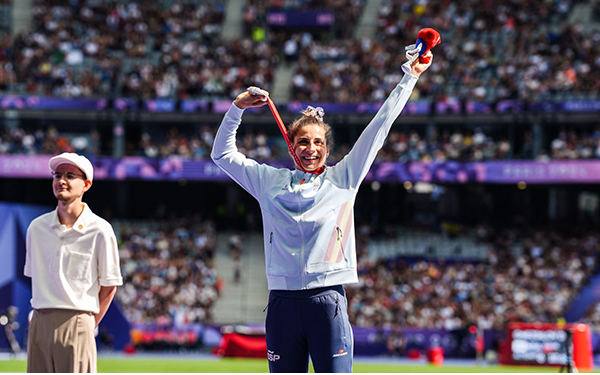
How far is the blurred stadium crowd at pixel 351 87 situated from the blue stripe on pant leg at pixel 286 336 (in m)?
24.7

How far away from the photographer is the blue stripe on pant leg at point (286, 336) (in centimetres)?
459

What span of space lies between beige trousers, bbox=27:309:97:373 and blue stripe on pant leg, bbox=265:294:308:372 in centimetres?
107

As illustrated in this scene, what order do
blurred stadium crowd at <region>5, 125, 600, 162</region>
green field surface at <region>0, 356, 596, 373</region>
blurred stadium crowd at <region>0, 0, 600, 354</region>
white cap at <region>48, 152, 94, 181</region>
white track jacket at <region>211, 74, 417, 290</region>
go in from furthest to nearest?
blurred stadium crowd at <region>5, 125, 600, 162</region> < blurred stadium crowd at <region>0, 0, 600, 354</region> < green field surface at <region>0, 356, 596, 373</region> < white cap at <region>48, 152, 94, 181</region> < white track jacket at <region>211, 74, 417, 290</region>

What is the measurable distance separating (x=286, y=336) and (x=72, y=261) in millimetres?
1352

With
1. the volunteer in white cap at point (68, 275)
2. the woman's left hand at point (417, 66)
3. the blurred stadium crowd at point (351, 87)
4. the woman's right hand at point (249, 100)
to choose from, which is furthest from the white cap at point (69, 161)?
the blurred stadium crowd at point (351, 87)

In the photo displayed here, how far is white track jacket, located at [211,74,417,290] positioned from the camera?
4648 mm

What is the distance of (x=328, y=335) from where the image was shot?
14.9 ft

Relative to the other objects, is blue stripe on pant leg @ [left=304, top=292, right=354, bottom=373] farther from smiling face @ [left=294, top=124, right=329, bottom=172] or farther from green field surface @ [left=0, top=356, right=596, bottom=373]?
green field surface @ [left=0, top=356, right=596, bottom=373]

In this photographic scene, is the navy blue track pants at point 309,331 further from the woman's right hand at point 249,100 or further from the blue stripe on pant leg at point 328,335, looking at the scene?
the woman's right hand at point 249,100

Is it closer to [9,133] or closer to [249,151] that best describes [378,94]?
[249,151]

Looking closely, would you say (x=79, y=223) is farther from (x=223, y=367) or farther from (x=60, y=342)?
(x=223, y=367)

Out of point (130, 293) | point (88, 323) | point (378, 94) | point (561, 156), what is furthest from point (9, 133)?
point (88, 323)

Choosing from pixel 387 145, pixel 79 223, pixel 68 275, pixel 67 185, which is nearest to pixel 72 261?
pixel 68 275

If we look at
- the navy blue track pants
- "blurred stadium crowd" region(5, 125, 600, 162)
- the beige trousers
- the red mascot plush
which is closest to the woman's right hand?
the red mascot plush
